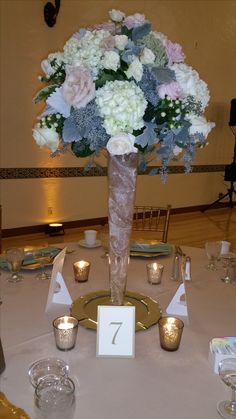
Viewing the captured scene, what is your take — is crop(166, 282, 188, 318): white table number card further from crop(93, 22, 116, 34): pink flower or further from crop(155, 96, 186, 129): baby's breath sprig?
crop(93, 22, 116, 34): pink flower

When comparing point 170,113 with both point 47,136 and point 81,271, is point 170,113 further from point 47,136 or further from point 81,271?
point 81,271

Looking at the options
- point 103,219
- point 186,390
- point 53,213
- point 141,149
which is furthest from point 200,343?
point 103,219

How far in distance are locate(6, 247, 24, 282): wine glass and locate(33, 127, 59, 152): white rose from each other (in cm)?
55

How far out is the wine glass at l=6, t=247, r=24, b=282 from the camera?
1.54 metres

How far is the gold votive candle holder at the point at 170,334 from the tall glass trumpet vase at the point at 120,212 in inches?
9.2

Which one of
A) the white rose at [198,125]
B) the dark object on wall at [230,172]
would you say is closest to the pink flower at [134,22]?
the white rose at [198,125]

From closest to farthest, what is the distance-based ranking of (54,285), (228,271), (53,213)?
(54,285) < (228,271) < (53,213)

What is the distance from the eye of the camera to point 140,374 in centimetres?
99

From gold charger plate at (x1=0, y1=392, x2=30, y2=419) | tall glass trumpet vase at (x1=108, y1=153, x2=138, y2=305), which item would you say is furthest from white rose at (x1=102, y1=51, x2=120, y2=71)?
gold charger plate at (x1=0, y1=392, x2=30, y2=419)

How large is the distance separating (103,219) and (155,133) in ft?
14.8

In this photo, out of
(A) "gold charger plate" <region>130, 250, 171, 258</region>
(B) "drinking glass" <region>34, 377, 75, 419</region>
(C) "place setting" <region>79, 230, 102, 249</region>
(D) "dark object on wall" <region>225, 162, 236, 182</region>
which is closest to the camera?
(B) "drinking glass" <region>34, 377, 75, 419</region>

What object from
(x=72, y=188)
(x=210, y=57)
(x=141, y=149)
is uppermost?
(x=210, y=57)

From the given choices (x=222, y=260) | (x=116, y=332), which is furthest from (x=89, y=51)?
(x=222, y=260)

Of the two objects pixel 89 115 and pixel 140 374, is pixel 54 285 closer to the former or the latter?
pixel 140 374
